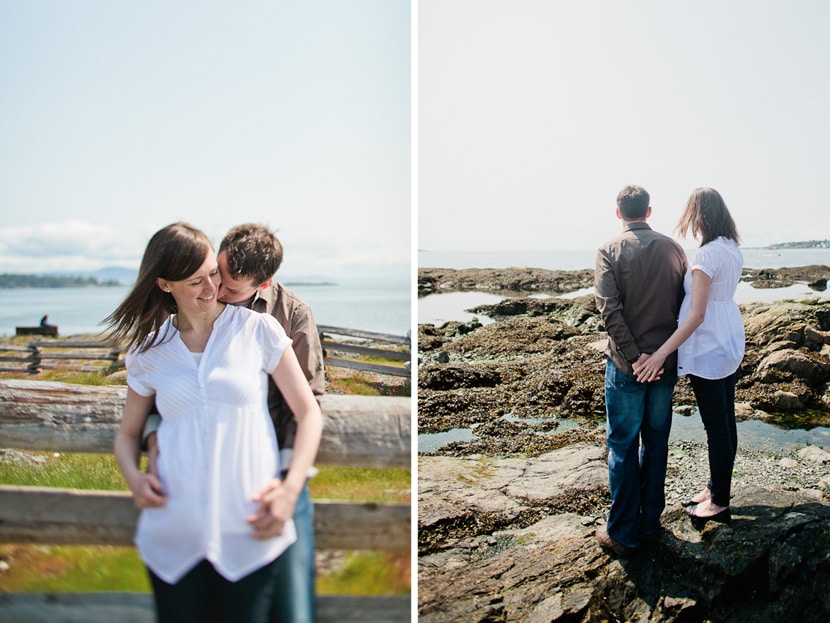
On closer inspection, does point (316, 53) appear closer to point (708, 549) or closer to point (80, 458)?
point (80, 458)

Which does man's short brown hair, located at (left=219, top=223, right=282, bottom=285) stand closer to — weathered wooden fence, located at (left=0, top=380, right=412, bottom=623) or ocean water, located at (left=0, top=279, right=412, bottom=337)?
ocean water, located at (left=0, top=279, right=412, bottom=337)

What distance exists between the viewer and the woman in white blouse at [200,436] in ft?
6.84

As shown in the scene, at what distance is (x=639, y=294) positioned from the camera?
265 cm

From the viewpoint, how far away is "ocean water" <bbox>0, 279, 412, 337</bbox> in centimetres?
235

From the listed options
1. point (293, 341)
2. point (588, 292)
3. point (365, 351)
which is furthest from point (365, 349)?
point (588, 292)

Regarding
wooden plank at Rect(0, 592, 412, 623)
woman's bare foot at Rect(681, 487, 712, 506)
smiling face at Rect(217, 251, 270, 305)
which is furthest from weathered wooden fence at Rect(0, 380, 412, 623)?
woman's bare foot at Rect(681, 487, 712, 506)

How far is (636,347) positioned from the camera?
265cm

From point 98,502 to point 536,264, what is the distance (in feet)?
7.60

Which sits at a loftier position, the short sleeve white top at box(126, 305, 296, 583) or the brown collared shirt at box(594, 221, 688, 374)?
the brown collared shirt at box(594, 221, 688, 374)

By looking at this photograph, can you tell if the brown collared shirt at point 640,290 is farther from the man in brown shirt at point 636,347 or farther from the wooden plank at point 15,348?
the wooden plank at point 15,348

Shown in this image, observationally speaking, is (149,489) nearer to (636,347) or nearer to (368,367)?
(368,367)

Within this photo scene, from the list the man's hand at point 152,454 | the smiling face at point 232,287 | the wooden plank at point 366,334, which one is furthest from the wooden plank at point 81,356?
the wooden plank at point 366,334

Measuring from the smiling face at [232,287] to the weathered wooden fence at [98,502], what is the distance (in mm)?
482

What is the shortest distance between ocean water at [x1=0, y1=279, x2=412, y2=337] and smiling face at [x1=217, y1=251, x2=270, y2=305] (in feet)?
0.72
